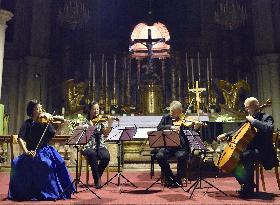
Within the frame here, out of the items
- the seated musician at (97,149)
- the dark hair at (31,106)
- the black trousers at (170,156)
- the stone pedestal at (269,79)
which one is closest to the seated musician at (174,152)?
the black trousers at (170,156)

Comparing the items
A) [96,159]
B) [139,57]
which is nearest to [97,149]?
[96,159]

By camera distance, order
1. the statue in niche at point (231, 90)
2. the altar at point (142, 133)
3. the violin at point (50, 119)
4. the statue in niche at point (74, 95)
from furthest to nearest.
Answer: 1. the statue in niche at point (74, 95)
2. the statue in niche at point (231, 90)
3. the altar at point (142, 133)
4. the violin at point (50, 119)

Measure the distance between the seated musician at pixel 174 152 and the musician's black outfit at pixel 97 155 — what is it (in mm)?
962

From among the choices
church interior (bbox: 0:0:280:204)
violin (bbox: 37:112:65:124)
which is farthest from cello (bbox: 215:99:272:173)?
church interior (bbox: 0:0:280:204)

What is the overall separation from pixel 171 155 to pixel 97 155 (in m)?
1.34

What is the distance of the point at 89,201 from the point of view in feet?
15.1

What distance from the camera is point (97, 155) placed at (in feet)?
20.1

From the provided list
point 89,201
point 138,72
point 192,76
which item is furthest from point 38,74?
point 89,201

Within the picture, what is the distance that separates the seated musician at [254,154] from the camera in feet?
16.2

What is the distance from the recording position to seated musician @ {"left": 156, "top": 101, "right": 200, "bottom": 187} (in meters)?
5.93

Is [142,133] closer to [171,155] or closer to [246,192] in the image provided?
[171,155]

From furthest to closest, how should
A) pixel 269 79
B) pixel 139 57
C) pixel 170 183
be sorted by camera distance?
pixel 269 79 → pixel 139 57 → pixel 170 183

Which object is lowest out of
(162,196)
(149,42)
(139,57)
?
(162,196)

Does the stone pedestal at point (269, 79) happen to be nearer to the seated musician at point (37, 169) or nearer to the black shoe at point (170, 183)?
the black shoe at point (170, 183)
